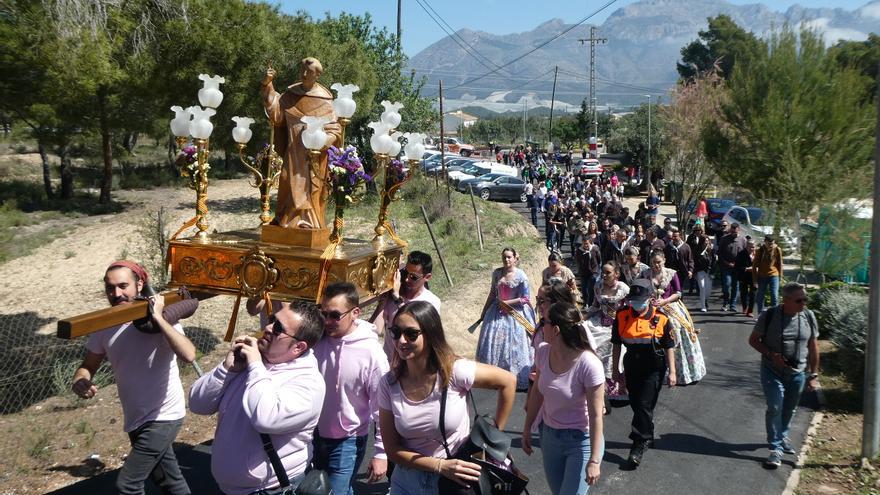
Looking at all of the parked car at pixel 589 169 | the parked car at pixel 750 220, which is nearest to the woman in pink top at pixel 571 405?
the parked car at pixel 750 220

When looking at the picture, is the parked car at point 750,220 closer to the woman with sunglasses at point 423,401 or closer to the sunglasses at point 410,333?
the woman with sunglasses at point 423,401

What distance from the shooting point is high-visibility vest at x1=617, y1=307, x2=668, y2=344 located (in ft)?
20.7

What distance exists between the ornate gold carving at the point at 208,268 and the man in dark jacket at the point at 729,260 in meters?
9.86

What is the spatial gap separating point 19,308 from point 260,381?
12.2 metres

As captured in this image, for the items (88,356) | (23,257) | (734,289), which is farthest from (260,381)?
(23,257)

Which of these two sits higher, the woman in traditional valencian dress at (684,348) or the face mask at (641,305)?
the face mask at (641,305)

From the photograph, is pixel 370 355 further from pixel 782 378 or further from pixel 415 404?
pixel 782 378

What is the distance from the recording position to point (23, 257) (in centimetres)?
1761

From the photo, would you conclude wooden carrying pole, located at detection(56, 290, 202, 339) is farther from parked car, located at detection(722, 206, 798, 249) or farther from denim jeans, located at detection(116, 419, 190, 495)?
parked car, located at detection(722, 206, 798, 249)

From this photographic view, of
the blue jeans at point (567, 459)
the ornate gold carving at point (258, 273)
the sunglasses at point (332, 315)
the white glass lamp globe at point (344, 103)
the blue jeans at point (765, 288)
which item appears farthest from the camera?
the blue jeans at point (765, 288)

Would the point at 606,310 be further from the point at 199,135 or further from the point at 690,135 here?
the point at 690,135

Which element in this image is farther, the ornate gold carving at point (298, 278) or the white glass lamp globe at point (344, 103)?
the white glass lamp globe at point (344, 103)

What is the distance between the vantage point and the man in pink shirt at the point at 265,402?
3.17 m

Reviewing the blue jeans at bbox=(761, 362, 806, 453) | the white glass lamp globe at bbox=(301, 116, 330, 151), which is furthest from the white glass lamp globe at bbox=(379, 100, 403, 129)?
the blue jeans at bbox=(761, 362, 806, 453)
